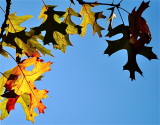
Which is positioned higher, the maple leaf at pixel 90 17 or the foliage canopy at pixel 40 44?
the maple leaf at pixel 90 17

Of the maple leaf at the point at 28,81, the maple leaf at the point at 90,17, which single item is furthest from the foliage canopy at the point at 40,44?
the maple leaf at the point at 90,17

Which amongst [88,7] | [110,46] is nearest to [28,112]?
[110,46]

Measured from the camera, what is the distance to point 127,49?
268 centimetres

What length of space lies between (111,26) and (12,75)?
121cm

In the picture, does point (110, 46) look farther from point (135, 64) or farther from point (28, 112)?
point (28, 112)

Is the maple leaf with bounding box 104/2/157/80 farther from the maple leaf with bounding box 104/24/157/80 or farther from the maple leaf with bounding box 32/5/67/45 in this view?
the maple leaf with bounding box 32/5/67/45

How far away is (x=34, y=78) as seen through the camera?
278cm

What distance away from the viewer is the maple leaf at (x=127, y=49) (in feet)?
8.69

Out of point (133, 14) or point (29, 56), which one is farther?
point (29, 56)

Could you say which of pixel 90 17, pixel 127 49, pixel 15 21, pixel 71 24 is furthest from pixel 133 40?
pixel 15 21

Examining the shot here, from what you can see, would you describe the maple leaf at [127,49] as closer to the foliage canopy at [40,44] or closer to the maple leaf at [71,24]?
the foliage canopy at [40,44]

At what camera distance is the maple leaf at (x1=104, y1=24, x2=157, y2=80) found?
2.65m

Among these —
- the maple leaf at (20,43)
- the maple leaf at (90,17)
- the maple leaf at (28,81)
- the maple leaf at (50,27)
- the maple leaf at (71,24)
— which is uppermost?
the maple leaf at (90,17)

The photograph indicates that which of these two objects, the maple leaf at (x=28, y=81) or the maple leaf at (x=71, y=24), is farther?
the maple leaf at (x=71, y=24)
